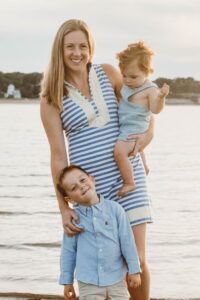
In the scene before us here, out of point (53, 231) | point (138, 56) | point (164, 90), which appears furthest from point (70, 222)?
point (53, 231)

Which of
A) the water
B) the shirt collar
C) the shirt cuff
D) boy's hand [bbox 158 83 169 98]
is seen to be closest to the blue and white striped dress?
the shirt collar

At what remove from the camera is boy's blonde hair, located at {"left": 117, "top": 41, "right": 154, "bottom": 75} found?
426cm

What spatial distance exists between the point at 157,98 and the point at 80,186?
0.68 meters

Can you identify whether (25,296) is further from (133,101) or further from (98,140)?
(133,101)

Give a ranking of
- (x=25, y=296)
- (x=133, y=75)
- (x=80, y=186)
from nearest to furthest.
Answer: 1. (x=80, y=186)
2. (x=133, y=75)
3. (x=25, y=296)

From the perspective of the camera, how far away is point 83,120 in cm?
425

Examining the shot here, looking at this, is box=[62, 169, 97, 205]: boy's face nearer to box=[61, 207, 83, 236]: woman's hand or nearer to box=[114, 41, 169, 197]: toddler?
box=[61, 207, 83, 236]: woman's hand

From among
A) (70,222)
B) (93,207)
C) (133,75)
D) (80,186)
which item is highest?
(133,75)

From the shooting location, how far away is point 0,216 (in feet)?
35.6

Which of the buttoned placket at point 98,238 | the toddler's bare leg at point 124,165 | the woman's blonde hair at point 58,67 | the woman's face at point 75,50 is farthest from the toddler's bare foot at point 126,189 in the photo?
the woman's face at point 75,50

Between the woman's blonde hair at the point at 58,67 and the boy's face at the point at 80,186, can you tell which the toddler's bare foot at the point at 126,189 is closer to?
the boy's face at the point at 80,186

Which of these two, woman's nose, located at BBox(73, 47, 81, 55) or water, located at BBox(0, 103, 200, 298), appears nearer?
woman's nose, located at BBox(73, 47, 81, 55)

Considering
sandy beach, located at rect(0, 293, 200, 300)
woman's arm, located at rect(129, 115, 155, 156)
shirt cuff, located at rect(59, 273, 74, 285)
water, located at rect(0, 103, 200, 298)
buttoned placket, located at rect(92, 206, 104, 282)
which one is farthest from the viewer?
water, located at rect(0, 103, 200, 298)

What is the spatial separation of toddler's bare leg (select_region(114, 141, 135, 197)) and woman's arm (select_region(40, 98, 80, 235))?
0.32 metres
